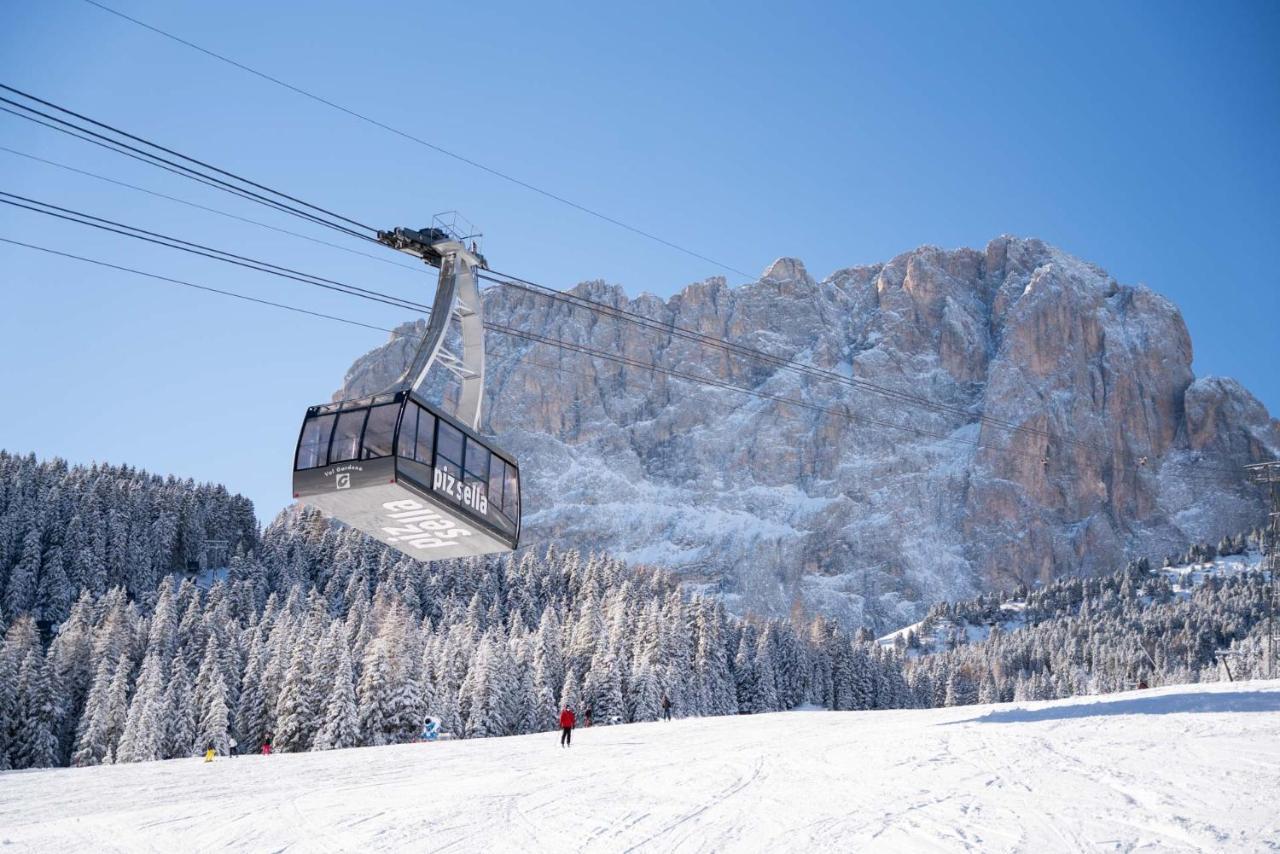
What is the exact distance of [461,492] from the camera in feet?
72.8

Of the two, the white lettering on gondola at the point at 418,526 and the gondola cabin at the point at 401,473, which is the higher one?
the gondola cabin at the point at 401,473

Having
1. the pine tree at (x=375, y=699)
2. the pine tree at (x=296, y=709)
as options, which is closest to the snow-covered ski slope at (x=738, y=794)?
the pine tree at (x=375, y=699)

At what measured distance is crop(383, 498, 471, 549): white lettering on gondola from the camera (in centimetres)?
2169

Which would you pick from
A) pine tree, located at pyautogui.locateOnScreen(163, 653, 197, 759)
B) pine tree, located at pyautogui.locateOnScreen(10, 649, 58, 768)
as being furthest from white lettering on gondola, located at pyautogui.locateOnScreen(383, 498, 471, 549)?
pine tree, located at pyautogui.locateOnScreen(10, 649, 58, 768)

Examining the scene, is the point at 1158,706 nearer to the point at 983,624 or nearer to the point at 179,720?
the point at 179,720

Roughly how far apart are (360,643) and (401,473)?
50557 millimetres

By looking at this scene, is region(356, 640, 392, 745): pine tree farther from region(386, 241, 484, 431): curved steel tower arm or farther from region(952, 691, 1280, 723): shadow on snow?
region(386, 241, 484, 431): curved steel tower arm

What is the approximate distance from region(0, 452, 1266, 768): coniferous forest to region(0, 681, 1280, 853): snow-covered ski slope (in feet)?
75.9

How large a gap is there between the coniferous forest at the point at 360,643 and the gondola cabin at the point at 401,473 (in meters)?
30.4

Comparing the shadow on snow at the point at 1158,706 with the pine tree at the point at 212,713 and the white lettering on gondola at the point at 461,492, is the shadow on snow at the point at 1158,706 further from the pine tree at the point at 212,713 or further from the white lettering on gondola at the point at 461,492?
the pine tree at the point at 212,713

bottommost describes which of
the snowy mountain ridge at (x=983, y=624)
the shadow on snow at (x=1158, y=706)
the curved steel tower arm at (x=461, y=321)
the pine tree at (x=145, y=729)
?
the pine tree at (x=145, y=729)

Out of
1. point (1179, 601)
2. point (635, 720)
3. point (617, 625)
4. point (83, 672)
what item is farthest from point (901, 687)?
point (1179, 601)

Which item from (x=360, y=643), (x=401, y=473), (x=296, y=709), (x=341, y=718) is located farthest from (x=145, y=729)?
(x=401, y=473)

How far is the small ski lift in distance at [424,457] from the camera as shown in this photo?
826 inches
